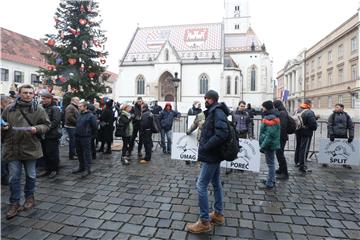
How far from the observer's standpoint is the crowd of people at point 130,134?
3.71 meters

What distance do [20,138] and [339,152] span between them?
25.7 feet

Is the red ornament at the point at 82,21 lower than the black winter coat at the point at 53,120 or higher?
higher

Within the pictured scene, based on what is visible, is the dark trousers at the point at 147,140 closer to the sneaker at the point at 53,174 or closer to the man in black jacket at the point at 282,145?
the sneaker at the point at 53,174

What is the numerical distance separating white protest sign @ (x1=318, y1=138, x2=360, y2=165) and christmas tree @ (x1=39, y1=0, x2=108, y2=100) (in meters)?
10.6

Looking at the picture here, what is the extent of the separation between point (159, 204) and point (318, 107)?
52960 mm

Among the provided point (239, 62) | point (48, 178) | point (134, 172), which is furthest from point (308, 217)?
point (239, 62)

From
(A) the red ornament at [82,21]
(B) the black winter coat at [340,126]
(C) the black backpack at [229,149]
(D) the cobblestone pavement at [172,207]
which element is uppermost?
(A) the red ornament at [82,21]

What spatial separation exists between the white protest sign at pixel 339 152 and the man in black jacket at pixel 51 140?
7.11 metres

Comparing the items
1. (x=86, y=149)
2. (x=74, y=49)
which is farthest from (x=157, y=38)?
(x=86, y=149)

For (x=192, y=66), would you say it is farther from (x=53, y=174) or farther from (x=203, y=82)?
(x=53, y=174)

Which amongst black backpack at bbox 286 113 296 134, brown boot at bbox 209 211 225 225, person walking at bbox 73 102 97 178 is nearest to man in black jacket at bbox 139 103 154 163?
person walking at bbox 73 102 97 178

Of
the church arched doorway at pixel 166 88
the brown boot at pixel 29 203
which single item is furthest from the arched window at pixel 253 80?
the brown boot at pixel 29 203

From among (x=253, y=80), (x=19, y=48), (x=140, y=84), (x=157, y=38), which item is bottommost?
(x=140, y=84)

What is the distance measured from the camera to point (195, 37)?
2133 inches
